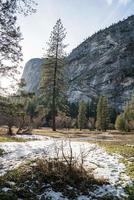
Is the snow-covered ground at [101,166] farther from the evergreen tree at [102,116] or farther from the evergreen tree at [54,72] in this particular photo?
the evergreen tree at [102,116]

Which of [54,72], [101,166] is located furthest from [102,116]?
[101,166]

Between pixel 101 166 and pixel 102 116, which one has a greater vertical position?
pixel 102 116

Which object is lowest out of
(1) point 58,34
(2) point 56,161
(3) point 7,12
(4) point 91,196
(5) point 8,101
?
→ (4) point 91,196

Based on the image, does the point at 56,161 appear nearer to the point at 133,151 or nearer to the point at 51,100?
the point at 133,151

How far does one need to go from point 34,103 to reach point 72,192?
106825mm

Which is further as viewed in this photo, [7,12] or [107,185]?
[7,12]

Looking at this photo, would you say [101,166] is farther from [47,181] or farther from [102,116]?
[102,116]

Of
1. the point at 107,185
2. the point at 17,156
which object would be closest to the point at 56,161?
the point at 107,185

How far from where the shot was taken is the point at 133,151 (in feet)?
67.4

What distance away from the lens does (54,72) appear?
53406 mm

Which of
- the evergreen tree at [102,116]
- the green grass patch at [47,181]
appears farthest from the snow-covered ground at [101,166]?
the evergreen tree at [102,116]

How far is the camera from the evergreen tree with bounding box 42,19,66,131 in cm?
5316

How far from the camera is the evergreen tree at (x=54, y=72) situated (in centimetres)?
5316

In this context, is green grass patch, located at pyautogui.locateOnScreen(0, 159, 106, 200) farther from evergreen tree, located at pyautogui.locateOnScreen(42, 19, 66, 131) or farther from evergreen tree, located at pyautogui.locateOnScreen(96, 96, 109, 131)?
evergreen tree, located at pyautogui.locateOnScreen(96, 96, 109, 131)
